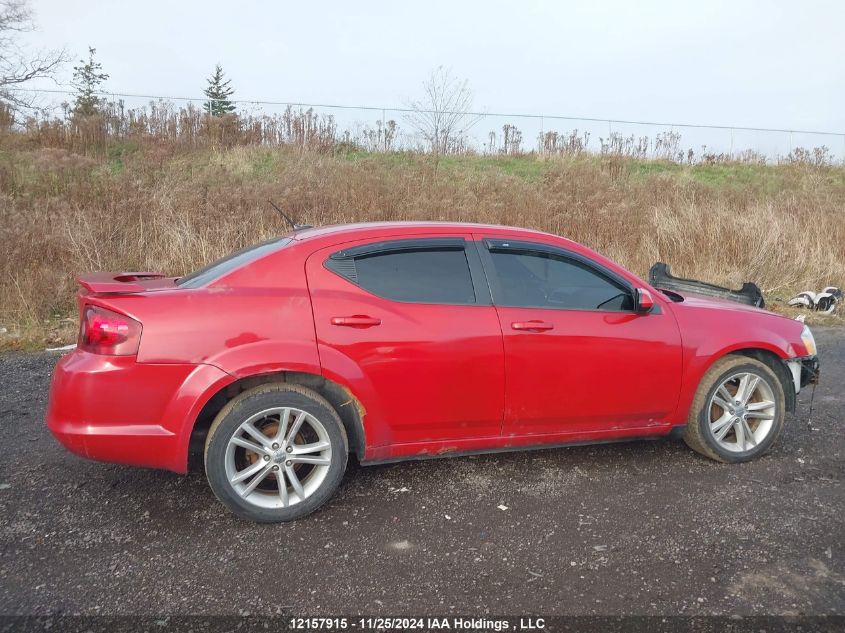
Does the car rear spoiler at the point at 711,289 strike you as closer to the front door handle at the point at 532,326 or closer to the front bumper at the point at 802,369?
the front bumper at the point at 802,369

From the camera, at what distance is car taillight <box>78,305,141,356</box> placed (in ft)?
10.4

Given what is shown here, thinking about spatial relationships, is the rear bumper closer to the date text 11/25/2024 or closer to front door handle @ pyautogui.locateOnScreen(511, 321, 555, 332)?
the date text 11/25/2024

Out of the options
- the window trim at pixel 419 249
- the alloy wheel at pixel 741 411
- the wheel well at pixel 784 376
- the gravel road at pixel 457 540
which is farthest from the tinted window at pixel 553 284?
the wheel well at pixel 784 376

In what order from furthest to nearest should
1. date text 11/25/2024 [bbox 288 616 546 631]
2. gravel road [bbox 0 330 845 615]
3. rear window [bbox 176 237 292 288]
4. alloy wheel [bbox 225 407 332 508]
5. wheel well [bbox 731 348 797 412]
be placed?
wheel well [bbox 731 348 797 412]
rear window [bbox 176 237 292 288]
alloy wheel [bbox 225 407 332 508]
gravel road [bbox 0 330 845 615]
date text 11/25/2024 [bbox 288 616 546 631]

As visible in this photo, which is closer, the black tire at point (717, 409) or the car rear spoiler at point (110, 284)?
the car rear spoiler at point (110, 284)

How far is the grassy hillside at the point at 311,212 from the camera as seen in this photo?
9.39m

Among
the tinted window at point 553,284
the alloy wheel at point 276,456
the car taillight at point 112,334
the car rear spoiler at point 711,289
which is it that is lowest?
the alloy wheel at point 276,456

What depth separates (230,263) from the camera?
3.75m

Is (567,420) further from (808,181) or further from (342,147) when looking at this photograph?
(808,181)

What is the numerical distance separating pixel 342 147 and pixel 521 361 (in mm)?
15326

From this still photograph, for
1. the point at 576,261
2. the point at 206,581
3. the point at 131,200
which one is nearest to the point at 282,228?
the point at 131,200

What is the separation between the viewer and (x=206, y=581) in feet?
9.32

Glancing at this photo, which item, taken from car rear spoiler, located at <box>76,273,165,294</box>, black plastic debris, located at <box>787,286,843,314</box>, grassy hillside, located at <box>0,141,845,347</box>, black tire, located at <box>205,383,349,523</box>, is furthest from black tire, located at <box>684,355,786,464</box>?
grassy hillside, located at <box>0,141,845,347</box>

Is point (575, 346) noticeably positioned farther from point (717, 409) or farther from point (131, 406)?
point (131, 406)
